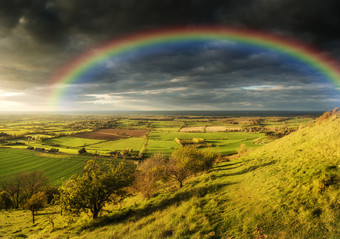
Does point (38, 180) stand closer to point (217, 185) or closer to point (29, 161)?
point (29, 161)

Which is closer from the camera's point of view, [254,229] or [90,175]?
[254,229]

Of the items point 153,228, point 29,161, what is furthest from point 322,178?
point 29,161

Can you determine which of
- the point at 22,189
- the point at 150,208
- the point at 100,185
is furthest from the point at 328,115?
the point at 22,189

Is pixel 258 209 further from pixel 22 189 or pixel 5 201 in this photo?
pixel 5 201

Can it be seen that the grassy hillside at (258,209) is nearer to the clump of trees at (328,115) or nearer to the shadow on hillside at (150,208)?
the shadow on hillside at (150,208)

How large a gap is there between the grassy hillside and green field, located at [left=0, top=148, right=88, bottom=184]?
50932mm

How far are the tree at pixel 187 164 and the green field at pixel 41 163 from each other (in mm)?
56732

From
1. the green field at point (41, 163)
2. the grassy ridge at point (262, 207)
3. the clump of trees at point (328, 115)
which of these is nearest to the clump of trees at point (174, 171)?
the grassy ridge at point (262, 207)

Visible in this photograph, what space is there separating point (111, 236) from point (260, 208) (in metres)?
16.4

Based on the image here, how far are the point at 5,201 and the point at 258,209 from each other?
65.7 m

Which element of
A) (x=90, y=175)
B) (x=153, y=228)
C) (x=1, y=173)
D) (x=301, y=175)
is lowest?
(x=1, y=173)

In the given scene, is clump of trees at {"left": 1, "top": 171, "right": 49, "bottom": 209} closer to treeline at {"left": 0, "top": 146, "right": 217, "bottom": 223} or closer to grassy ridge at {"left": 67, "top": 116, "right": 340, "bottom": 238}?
treeline at {"left": 0, "top": 146, "right": 217, "bottom": 223}

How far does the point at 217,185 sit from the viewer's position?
27.2 metres

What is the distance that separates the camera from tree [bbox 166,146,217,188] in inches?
1355
